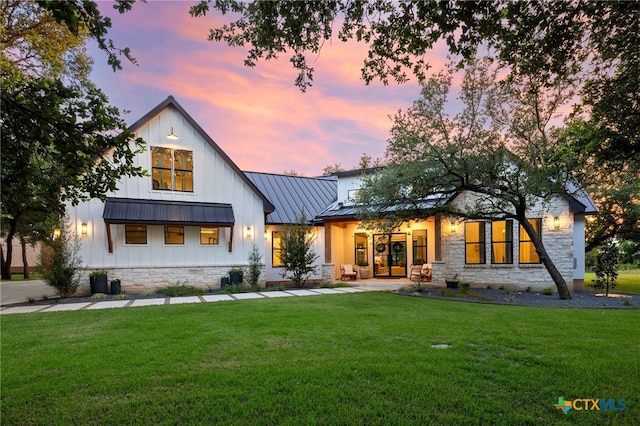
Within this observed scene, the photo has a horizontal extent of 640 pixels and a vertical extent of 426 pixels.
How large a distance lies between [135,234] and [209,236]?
9.01 feet

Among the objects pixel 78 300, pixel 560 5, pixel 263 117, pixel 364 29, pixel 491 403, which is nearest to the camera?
pixel 491 403

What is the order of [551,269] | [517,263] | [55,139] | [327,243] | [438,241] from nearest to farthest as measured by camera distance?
[55,139], [551,269], [517,263], [438,241], [327,243]

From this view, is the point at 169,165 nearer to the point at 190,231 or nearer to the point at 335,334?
the point at 190,231

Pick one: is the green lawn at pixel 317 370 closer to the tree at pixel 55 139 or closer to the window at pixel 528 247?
the tree at pixel 55 139

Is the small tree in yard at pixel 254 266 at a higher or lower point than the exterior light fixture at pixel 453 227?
lower

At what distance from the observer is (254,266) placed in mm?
14344

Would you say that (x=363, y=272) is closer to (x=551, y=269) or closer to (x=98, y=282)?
(x=551, y=269)

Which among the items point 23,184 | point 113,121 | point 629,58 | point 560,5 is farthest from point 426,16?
point 23,184

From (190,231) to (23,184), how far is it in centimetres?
1105

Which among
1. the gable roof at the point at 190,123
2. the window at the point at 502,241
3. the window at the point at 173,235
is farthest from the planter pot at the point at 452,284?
the window at the point at 173,235

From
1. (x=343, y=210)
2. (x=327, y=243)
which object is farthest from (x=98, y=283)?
(x=343, y=210)

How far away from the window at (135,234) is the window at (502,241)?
1384 cm

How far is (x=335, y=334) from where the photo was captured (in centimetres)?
600

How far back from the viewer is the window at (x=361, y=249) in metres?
18.1
